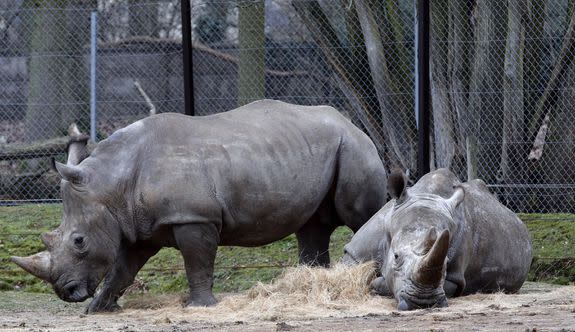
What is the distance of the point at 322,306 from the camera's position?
360 inches

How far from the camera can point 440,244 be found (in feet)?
28.1

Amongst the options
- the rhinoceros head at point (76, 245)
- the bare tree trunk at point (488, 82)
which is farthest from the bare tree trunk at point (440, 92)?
the rhinoceros head at point (76, 245)

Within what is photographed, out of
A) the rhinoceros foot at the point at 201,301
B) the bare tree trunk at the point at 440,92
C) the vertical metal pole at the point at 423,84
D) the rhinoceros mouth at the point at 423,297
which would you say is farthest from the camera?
the bare tree trunk at the point at 440,92

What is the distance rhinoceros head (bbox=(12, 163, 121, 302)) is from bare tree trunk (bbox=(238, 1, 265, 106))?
18.3 feet

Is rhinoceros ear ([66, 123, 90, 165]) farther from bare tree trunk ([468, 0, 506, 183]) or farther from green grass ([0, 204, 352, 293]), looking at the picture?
bare tree trunk ([468, 0, 506, 183])

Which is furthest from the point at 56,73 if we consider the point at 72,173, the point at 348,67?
the point at 72,173

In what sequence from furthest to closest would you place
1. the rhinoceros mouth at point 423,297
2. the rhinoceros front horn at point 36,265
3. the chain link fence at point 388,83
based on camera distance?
the chain link fence at point 388,83 → the rhinoceros front horn at point 36,265 → the rhinoceros mouth at point 423,297

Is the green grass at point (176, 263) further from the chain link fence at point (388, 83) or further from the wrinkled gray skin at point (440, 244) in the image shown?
the wrinkled gray skin at point (440, 244)

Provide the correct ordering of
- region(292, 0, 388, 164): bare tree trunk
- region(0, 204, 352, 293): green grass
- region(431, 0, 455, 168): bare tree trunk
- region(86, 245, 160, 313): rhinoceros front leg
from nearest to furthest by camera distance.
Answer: region(86, 245, 160, 313): rhinoceros front leg, region(0, 204, 352, 293): green grass, region(431, 0, 455, 168): bare tree trunk, region(292, 0, 388, 164): bare tree trunk

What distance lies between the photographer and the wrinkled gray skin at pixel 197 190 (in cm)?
962

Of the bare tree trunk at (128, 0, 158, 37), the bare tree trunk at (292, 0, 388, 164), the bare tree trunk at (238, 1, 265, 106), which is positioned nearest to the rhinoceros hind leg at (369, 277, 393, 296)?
the bare tree trunk at (292, 0, 388, 164)

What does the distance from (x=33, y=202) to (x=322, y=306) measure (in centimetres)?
647

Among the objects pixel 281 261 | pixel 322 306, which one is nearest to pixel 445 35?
pixel 281 261

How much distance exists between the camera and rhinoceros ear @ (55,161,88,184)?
9531mm
